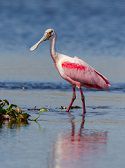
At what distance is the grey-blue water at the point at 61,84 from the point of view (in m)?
10.3

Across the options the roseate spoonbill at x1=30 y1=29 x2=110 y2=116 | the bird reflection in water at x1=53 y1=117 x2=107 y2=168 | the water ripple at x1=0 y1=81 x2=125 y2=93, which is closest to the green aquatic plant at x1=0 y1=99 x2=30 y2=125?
the bird reflection in water at x1=53 y1=117 x2=107 y2=168

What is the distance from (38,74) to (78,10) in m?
11.2

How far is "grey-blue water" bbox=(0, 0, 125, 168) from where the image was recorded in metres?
10.3

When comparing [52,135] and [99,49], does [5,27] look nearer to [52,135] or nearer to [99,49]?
[99,49]

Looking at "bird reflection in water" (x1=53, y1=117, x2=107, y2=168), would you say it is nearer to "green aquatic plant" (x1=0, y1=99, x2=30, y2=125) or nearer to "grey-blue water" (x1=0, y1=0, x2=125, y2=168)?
"grey-blue water" (x1=0, y1=0, x2=125, y2=168)

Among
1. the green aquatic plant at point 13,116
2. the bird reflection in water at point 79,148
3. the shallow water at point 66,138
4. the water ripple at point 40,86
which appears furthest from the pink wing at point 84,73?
the bird reflection in water at point 79,148

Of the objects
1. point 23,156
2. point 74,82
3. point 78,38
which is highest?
point 78,38

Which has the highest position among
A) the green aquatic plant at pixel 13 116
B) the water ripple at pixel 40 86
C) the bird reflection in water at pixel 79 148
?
the water ripple at pixel 40 86

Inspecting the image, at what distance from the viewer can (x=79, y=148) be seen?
35.0 ft

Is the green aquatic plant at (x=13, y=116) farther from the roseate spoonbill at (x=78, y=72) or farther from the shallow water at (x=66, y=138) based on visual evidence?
the roseate spoonbill at (x=78, y=72)

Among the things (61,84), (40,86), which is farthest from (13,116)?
(61,84)

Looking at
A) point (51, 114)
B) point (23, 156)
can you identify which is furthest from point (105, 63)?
point (23, 156)

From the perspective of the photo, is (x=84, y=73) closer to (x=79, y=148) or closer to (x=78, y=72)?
(x=78, y=72)

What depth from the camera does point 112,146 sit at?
10.9 metres
